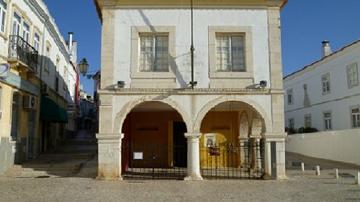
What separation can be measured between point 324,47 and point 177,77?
1983 centimetres

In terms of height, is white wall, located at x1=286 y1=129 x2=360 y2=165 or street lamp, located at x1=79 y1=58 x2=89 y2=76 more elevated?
street lamp, located at x1=79 y1=58 x2=89 y2=76

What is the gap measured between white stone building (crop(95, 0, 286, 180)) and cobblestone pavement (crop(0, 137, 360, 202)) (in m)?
1.10

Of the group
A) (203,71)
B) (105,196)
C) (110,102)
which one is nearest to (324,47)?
(203,71)

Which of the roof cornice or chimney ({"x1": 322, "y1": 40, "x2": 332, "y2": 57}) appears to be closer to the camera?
the roof cornice

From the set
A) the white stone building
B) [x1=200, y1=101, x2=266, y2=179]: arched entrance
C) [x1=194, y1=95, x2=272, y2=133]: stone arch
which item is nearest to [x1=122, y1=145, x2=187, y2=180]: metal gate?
[x1=200, y1=101, x2=266, y2=179]: arched entrance

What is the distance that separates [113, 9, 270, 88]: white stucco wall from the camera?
13609 mm

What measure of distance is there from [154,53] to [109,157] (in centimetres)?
397

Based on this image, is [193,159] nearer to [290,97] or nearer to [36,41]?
[36,41]

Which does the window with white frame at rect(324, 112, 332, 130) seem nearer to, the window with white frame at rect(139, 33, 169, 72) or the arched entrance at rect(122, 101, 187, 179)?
the arched entrance at rect(122, 101, 187, 179)

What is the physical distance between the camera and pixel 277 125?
13.5 m

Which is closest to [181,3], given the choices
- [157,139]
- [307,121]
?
[157,139]

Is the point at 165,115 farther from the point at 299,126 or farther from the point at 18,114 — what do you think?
the point at 299,126

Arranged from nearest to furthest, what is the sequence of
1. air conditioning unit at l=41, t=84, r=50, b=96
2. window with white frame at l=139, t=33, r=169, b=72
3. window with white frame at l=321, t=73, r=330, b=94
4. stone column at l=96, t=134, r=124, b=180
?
stone column at l=96, t=134, r=124, b=180 < window with white frame at l=139, t=33, r=169, b=72 < air conditioning unit at l=41, t=84, r=50, b=96 < window with white frame at l=321, t=73, r=330, b=94

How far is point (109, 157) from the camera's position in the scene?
514 inches
